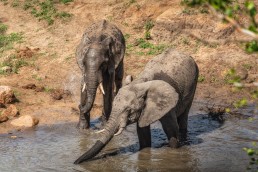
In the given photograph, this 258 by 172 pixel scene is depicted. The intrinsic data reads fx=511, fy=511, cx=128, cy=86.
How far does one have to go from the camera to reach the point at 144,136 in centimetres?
957

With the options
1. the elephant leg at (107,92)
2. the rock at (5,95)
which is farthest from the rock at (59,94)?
the elephant leg at (107,92)

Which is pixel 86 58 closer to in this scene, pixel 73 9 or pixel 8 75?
pixel 8 75

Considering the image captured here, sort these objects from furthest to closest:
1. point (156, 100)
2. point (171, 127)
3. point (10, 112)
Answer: point (10, 112), point (171, 127), point (156, 100)

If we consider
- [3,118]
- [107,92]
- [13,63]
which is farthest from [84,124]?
[13,63]

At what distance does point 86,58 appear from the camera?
33.9ft

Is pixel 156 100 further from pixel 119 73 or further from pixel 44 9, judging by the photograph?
pixel 44 9

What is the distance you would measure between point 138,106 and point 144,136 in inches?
46.0

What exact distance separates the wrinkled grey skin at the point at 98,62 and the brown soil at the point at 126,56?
54.2 inches

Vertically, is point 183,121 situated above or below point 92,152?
below

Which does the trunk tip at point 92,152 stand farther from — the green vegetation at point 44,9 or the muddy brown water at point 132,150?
the green vegetation at point 44,9

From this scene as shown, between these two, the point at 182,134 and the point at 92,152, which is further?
the point at 182,134

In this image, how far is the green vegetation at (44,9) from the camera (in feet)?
63.5

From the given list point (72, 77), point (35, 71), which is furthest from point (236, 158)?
point (35, 71)

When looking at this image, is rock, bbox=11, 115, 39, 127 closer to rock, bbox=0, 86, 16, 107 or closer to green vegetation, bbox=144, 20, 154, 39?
rock, bbox=0, 86, 16, 107
